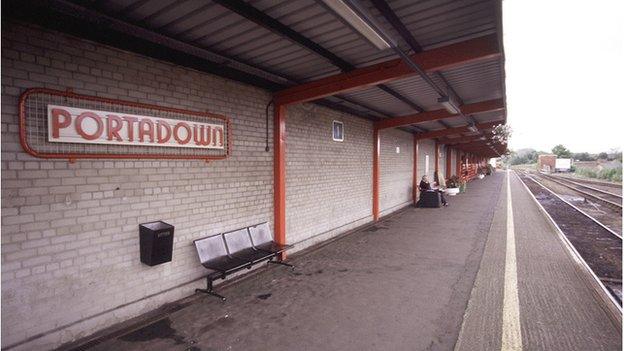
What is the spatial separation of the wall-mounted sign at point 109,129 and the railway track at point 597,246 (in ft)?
19.3

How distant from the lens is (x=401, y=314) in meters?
4.02

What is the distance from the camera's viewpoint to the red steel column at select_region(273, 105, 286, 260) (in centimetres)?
597

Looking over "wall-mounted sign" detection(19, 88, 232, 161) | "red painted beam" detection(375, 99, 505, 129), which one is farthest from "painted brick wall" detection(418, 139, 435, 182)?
"wall-mounted sign" detection(19, 88, 232, 161)

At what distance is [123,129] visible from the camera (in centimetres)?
379

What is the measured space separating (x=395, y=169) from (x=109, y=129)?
406 inches

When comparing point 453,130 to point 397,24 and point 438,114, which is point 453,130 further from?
point 397,24

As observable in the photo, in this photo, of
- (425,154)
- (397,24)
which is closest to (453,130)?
(425,154)

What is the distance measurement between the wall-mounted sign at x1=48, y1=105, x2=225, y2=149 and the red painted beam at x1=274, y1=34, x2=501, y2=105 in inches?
66.0

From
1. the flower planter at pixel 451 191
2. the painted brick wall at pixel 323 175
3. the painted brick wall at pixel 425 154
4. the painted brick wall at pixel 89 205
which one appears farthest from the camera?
the flower planter at pixel 451 191

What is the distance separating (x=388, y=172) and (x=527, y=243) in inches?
201

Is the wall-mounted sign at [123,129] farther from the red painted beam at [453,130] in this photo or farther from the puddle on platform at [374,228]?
the red painted beam at [453,130]

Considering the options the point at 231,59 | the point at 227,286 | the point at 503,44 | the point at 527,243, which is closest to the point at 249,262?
the point at 227,286

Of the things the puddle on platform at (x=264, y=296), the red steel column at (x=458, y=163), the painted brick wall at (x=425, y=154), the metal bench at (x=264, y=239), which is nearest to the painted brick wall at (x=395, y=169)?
the painted brick wall at (x=425, y=154)

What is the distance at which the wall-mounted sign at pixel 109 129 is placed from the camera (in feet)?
10.4
